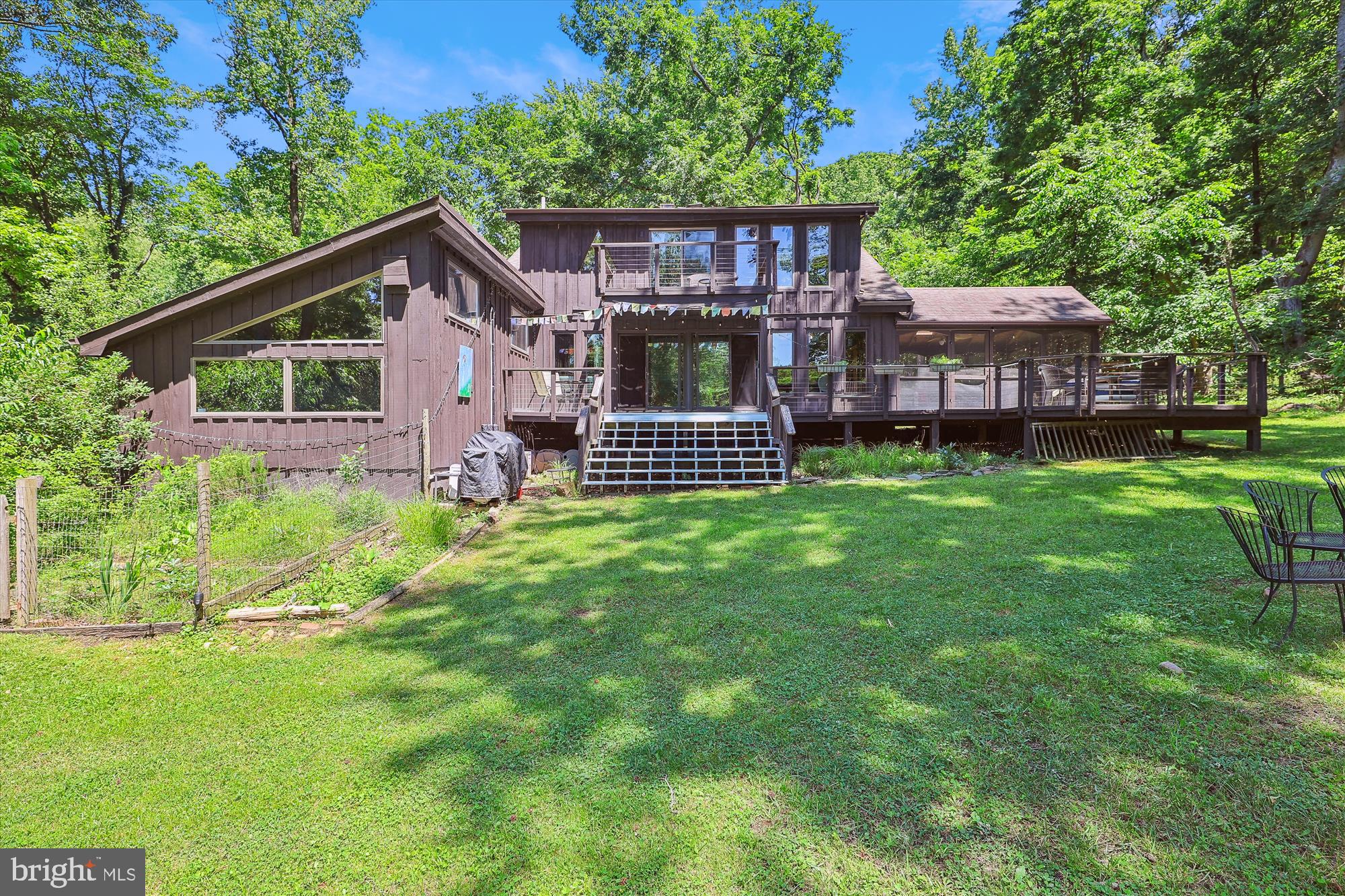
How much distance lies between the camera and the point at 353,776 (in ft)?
8.63

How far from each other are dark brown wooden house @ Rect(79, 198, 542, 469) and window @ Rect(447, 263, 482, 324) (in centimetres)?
42

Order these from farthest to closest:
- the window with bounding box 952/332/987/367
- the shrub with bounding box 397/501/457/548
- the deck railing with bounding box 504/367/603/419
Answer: the window with bounding box 952/332/987/367, the deck railing with bounding box 504/367/603/419, the shrub with bounding box 397/501/457/548

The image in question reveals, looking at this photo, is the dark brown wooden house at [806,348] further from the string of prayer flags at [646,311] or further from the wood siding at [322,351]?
the wood siding at [322,351]

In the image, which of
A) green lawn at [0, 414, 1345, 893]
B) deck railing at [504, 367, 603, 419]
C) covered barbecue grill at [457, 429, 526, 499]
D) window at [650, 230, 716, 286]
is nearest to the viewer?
green lawn at [0, 414, 1345, 893]

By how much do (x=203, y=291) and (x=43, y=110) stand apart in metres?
16.6

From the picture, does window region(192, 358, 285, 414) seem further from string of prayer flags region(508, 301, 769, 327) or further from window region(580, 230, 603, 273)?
window region(580, 230, 603, 273)

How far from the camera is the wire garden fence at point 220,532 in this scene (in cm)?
455

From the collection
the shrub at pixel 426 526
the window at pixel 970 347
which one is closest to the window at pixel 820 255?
the window at pixel 970 347

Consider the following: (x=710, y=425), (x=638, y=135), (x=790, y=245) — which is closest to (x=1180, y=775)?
(x=710, y=425)

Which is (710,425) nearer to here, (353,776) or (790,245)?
(790,245)

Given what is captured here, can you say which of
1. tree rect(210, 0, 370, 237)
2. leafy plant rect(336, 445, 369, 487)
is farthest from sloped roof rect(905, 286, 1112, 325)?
tree rect(210, 0, 370, 237)

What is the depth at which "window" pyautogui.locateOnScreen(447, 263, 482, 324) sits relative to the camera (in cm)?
970

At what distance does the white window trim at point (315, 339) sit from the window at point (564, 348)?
261 inches

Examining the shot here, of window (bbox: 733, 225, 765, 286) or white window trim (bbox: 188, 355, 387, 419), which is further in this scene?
window (bbox: 733, 225, 765, 286)
